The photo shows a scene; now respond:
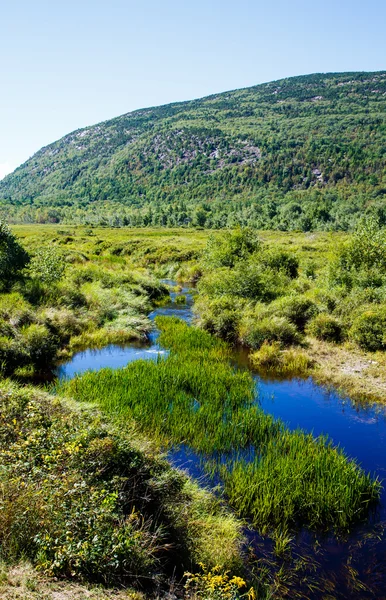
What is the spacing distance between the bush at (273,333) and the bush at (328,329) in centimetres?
153

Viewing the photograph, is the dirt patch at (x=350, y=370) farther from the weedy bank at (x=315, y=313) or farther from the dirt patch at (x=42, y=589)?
the dirt patch at (x=42, y=589)

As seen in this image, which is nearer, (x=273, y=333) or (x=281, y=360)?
(x=281, y=360)

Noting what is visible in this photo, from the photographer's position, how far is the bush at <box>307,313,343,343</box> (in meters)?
24.3

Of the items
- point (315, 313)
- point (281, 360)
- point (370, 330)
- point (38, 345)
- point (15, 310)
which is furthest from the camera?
point (315, 313)

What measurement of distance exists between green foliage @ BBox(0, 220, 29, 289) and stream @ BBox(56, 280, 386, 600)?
344 inches

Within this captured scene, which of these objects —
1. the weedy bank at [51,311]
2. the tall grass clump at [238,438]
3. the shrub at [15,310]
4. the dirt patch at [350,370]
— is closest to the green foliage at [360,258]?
the dirt patch at [350,370]

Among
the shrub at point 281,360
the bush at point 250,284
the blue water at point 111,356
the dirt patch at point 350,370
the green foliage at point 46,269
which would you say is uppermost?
the green foliage at point 46,269

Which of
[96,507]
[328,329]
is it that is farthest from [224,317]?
[96,507]

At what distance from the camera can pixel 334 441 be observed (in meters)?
13.6

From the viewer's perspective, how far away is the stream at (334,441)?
805 centimetres

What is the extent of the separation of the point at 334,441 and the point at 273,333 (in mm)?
10751

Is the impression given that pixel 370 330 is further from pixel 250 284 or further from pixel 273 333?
pixel 250 284

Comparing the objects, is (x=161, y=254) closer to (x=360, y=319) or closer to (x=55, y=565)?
(x=360, y=319)

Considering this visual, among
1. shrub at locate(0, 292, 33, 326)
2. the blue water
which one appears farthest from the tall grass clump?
shrub at locate(0, 292, 33, 326)
